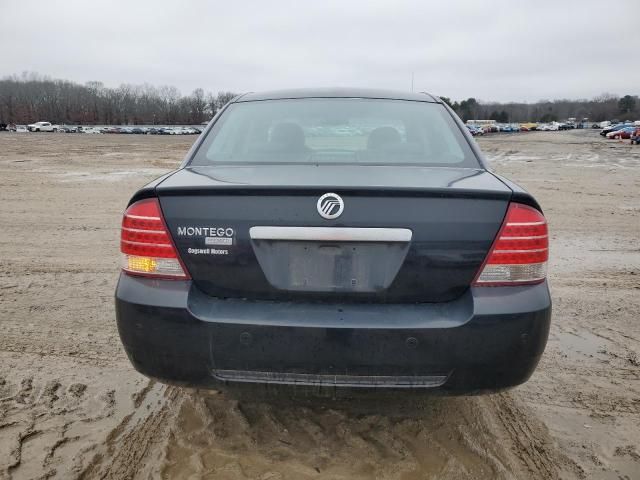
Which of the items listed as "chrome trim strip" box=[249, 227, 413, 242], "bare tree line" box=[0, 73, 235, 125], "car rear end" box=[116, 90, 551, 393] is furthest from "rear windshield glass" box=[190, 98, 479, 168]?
"bare tree line" box=[0, 73, 235, 125]

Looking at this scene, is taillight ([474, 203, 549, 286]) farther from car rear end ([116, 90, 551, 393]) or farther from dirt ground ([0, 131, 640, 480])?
dirt ground ([0, 131, 640, 480])

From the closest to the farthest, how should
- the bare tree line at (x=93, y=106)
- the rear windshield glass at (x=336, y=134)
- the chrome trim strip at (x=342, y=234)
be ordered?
the chrome trim strip at (x=342, y=234), the rear windshield glass at (x=336, y=134), the bare tree line at (x=93, y=106)

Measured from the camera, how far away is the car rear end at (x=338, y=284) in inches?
79.2

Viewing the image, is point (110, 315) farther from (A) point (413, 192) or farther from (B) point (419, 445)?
(A) point (413, 192)

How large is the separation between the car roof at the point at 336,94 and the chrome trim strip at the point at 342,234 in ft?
5.08

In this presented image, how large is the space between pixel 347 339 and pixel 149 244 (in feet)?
2.98

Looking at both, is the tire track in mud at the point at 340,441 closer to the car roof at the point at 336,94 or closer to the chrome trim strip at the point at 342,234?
the chrome trim strip at the point at 342,234

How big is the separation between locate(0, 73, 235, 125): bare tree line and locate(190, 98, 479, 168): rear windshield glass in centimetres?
12859

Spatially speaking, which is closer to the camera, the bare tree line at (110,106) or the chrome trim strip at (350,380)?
the chrome trim strip at (350,380)

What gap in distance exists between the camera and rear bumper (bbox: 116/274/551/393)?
2.01 m

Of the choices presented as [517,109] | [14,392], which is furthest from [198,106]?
[14,392]

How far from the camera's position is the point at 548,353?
3631 mm

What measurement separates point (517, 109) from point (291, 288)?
179 metres

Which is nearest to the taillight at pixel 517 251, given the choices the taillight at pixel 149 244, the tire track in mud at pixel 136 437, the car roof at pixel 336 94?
the taillight at pixel 149 244
